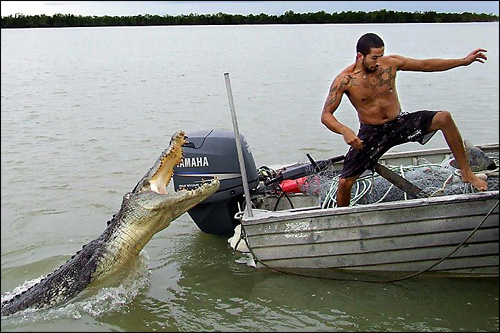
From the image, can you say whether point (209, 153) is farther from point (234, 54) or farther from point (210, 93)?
point (234, 54)

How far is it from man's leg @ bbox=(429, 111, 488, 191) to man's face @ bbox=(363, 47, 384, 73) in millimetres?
710

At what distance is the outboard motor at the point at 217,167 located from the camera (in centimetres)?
634

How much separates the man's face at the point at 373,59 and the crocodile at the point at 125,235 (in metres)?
1.74

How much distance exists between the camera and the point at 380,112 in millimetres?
5574

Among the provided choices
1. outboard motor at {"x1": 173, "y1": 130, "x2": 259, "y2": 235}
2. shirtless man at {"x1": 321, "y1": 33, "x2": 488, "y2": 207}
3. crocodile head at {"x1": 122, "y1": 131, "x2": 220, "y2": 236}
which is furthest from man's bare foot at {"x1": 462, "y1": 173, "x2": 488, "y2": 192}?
crocodile head at {"x1": 122, "y1": 131, "x2": 220, "y2": 236}

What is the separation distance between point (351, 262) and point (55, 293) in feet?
9.04

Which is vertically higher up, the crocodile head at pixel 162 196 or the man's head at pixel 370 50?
the man's head at pixel 370 50

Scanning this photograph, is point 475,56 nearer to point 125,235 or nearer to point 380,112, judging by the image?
point 380,112

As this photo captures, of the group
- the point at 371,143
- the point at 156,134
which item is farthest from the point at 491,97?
the point at 371,143

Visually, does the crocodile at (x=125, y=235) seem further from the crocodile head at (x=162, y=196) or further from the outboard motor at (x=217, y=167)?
the outboard motor at (x=217, y=167)

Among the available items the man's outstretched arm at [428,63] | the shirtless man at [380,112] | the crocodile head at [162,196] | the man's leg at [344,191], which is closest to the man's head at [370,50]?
the shirtless man at [380,112]

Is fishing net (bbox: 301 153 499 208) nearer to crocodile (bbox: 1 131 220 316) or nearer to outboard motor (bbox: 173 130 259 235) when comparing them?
outboard motor (bbox: 173 130 259 235)

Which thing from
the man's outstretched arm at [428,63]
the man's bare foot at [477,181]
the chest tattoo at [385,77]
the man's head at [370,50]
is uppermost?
the man's head at [370,50]

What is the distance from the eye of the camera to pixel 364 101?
556 cm
